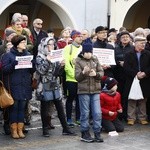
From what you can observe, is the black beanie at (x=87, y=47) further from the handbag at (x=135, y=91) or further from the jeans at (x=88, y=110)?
the handbag at (x=135, y=91)

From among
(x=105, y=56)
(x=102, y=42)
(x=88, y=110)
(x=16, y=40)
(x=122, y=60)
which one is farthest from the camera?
(x=122, y=60)

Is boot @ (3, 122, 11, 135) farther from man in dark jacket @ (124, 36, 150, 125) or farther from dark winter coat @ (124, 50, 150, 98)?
dark winter coat @ (124, 50, 150, 98)

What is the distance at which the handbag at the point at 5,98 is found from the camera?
27.0 feet

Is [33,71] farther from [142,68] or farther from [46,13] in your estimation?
[46,13]

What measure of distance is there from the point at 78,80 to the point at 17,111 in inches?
49.8

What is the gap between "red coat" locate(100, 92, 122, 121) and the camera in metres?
9.04

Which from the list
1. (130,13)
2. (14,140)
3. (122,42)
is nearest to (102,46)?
(122,42)

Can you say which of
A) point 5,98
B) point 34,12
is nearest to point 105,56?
point 5,98

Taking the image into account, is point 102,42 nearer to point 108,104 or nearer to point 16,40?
point 108,104

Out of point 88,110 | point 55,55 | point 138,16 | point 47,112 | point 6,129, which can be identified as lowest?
point 6,129

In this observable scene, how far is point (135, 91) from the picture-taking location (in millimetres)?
9773

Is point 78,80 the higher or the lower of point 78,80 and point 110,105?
the higher

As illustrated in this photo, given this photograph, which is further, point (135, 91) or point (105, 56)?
point (135, 91)

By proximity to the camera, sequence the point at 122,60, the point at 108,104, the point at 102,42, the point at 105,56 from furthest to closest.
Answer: the point at 122,60 → the point at 102,42 → the point at 105,56 → the point at 108,104
